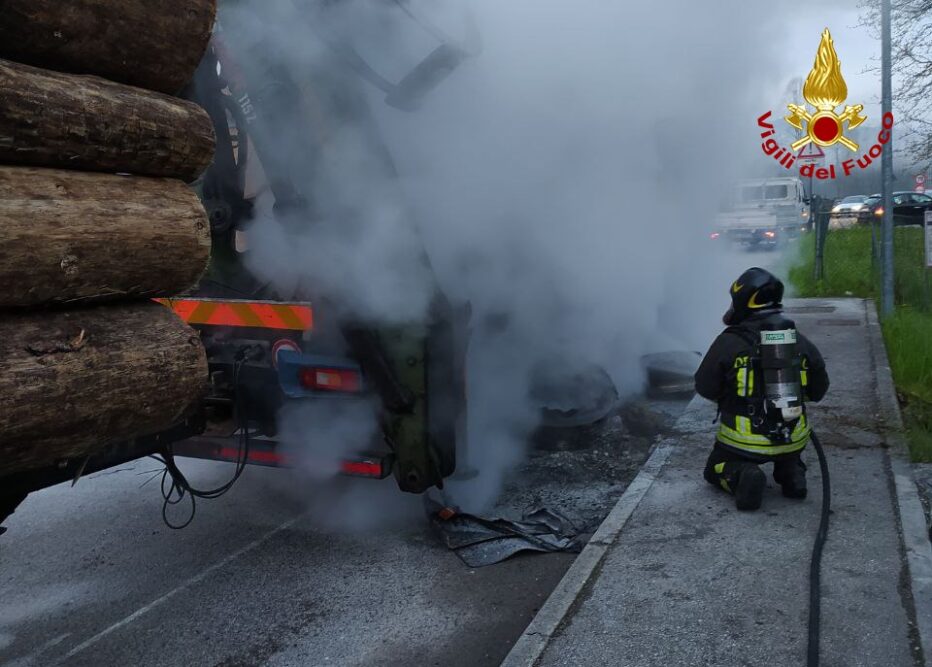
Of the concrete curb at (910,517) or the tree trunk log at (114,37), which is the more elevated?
the tree trunk log at (114,37)

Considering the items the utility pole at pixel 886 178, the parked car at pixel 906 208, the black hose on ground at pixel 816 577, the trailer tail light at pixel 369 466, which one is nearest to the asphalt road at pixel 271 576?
the trailer tail light at pixel 369 466

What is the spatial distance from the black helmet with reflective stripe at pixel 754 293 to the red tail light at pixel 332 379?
1.87 metres

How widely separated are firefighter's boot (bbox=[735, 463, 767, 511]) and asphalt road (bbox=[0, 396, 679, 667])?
777mm

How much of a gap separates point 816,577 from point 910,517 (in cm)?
86

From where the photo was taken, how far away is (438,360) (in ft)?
12.8

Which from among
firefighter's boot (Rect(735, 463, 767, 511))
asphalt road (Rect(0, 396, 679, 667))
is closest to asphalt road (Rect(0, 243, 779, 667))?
asphalt road (Rect(0, 396, 679, 667))

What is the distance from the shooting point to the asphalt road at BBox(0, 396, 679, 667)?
326 centimetres

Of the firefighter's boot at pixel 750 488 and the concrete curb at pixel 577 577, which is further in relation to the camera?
the firefighter's boot at pixel 750 488

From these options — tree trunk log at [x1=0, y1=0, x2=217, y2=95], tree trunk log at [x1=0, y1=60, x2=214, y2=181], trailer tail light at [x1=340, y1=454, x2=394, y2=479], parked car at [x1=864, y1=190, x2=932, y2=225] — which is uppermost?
tree trunk log at [x1=0, y1=0, x2=217, y2=95]

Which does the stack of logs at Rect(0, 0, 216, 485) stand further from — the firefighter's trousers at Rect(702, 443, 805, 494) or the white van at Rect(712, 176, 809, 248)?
the white van at Rect(712, 176, 809, 248)

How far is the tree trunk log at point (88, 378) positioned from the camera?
1.98m

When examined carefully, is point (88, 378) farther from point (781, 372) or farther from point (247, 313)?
point (781, 372)

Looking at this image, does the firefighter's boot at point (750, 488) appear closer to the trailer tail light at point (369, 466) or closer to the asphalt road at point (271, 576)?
the asphalt road at point (271, 576)

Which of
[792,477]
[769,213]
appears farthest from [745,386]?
[769,213]
